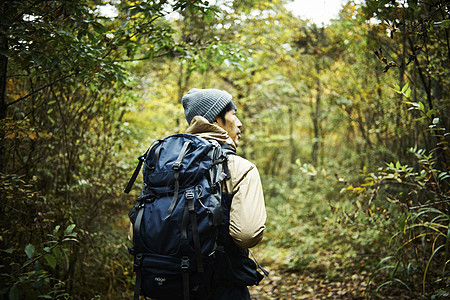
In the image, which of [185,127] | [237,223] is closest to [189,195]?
[237,223]

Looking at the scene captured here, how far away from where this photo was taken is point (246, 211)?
192 centimetres

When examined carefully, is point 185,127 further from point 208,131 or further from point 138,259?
point 138,259

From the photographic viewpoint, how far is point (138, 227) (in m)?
1.98

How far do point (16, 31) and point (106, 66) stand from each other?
77 centimetres

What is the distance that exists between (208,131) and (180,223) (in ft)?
2.17

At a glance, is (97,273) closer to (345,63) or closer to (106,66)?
(106,66)

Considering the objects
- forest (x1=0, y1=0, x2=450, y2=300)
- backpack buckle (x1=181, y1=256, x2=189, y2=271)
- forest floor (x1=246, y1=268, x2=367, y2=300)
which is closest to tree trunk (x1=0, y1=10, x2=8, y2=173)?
forest (x1=0, y1=0, x2=450, y2=300)

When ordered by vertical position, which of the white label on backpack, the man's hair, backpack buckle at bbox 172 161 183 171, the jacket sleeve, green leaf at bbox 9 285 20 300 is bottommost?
green leaf at bbox 9 285 20 300

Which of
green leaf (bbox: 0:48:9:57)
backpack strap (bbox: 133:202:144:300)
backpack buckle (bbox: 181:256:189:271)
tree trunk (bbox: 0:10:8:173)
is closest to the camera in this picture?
backpack buckle (bbox: 181:256:189:271)

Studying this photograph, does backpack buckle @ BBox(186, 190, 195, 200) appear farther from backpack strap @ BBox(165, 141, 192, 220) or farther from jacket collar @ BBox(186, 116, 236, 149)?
jacket collar @ BBox(186, 116, 236, 149)

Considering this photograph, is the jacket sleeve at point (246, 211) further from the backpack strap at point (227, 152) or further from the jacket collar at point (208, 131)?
the jacket collar at point (208, 131)

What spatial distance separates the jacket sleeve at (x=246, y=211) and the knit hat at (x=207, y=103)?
1.67ft

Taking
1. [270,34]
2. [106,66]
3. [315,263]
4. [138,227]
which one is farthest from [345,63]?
[138,227]

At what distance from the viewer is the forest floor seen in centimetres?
469
